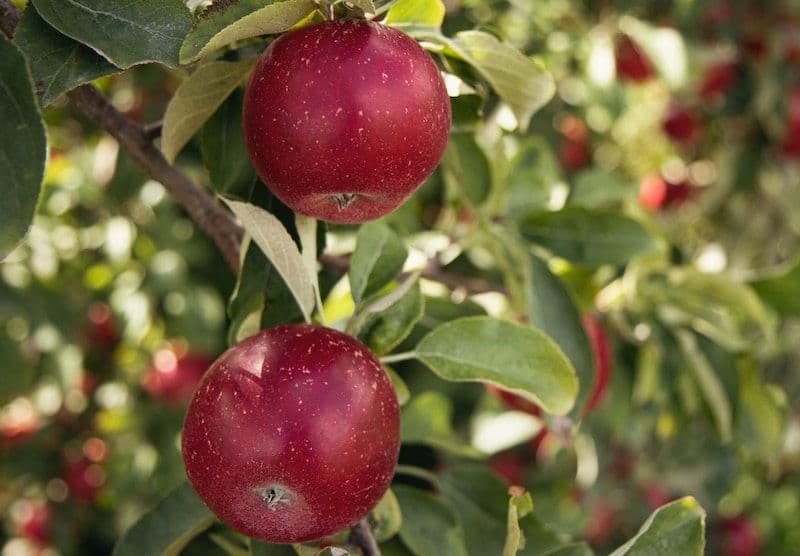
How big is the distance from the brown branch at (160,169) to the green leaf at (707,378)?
683mm

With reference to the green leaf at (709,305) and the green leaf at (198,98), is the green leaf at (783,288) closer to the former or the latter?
the green leaf at (709,305)

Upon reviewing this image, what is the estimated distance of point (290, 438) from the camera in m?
0.63

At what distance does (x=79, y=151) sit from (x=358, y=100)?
1.45 meters

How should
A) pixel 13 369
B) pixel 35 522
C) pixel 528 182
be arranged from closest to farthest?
1. pixel 528 182
2. pixel 13 369
3. pixel 35 522

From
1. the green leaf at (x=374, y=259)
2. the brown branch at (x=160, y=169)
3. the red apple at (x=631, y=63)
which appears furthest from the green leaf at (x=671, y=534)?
the red apple at (x=631, y=63)

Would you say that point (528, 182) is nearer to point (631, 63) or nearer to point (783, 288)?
point (783, 288)

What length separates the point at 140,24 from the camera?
64 cm

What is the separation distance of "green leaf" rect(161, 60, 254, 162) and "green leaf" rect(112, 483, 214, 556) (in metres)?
0.30

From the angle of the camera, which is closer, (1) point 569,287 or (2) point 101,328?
(1) point 569,287

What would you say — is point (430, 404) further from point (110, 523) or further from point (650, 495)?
point (650, 495)

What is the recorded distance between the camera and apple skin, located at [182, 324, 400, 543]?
0.64 metres

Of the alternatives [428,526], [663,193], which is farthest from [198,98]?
[663,193]

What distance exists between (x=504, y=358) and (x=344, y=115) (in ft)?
0.86

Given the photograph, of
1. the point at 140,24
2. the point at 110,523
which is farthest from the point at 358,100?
the point at 110,523
